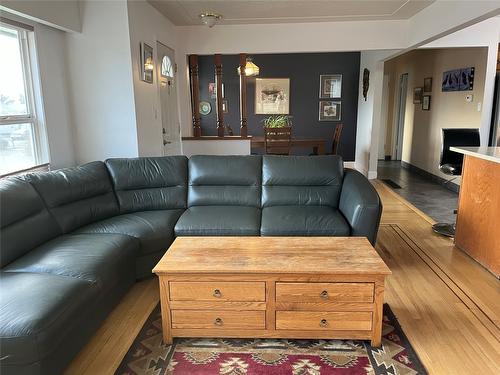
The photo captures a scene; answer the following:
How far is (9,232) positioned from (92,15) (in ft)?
7.68

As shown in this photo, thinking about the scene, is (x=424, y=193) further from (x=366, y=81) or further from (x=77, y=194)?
(x=77, y=194)

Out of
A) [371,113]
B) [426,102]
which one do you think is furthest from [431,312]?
[426,102]

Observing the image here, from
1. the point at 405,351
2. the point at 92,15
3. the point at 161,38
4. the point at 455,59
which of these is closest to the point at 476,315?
the point at 405,351

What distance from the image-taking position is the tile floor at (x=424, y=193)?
453 cm

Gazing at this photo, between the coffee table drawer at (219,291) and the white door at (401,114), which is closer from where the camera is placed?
the coffee table drawer at (219,291)

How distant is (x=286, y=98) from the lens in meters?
7.71

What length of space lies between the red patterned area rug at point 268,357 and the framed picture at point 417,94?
6068 mm

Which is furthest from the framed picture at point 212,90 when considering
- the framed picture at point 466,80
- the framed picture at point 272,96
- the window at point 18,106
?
the window at point 18,106

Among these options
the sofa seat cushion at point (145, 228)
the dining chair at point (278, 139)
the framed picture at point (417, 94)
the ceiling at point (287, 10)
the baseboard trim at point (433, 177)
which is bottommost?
the baseboard trim at point (433, 177)

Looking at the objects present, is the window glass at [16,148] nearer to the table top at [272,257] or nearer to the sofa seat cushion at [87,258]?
the sofa seat cushion at [87,258]

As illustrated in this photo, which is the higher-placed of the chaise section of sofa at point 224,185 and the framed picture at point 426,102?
the framed picture at point 426,102

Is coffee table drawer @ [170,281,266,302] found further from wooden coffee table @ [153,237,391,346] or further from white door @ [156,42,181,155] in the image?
white door @ [156,42,181,155]

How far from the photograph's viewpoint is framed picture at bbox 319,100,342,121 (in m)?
7.68

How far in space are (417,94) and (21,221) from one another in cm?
710
